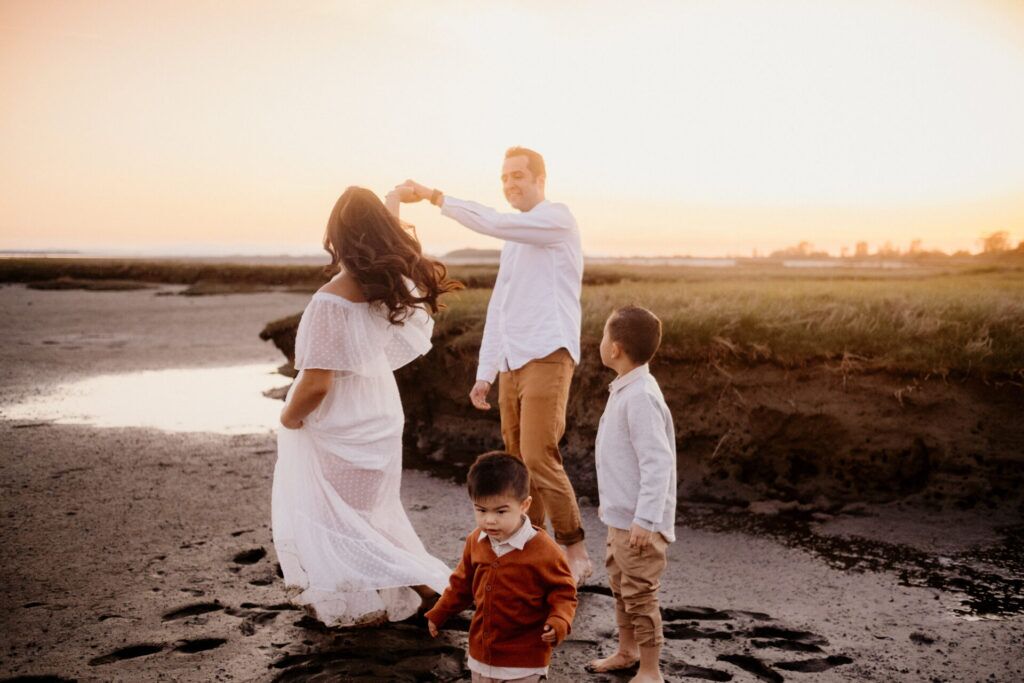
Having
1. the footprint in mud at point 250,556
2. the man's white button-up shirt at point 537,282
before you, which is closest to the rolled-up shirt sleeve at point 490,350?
the man's white button-up shirt at point 537,282

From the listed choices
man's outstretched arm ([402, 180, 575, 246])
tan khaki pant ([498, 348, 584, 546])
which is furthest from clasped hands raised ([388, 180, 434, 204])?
tan khaki pant ([498, 348, 584, 546])

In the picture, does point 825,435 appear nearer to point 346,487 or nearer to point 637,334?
point 637,334

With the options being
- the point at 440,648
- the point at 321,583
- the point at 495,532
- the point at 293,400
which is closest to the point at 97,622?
the point at 321,583

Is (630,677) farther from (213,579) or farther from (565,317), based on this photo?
(213,579)

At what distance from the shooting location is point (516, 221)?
173 inches

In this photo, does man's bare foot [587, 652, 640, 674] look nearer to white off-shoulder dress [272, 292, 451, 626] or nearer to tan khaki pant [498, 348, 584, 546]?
white off-shoulder dress [272, 292, 451, 626]

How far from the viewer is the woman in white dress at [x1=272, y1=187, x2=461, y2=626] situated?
3928 millimetres

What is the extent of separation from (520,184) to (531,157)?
200 millimetres

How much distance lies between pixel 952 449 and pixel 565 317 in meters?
3.67

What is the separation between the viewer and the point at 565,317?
466 centimetres

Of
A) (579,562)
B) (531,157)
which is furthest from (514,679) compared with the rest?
(531,157)

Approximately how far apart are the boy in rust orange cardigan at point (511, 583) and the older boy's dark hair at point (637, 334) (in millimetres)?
847

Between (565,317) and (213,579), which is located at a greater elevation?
(565,317)

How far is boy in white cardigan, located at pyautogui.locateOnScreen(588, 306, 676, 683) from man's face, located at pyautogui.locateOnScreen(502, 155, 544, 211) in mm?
1390
